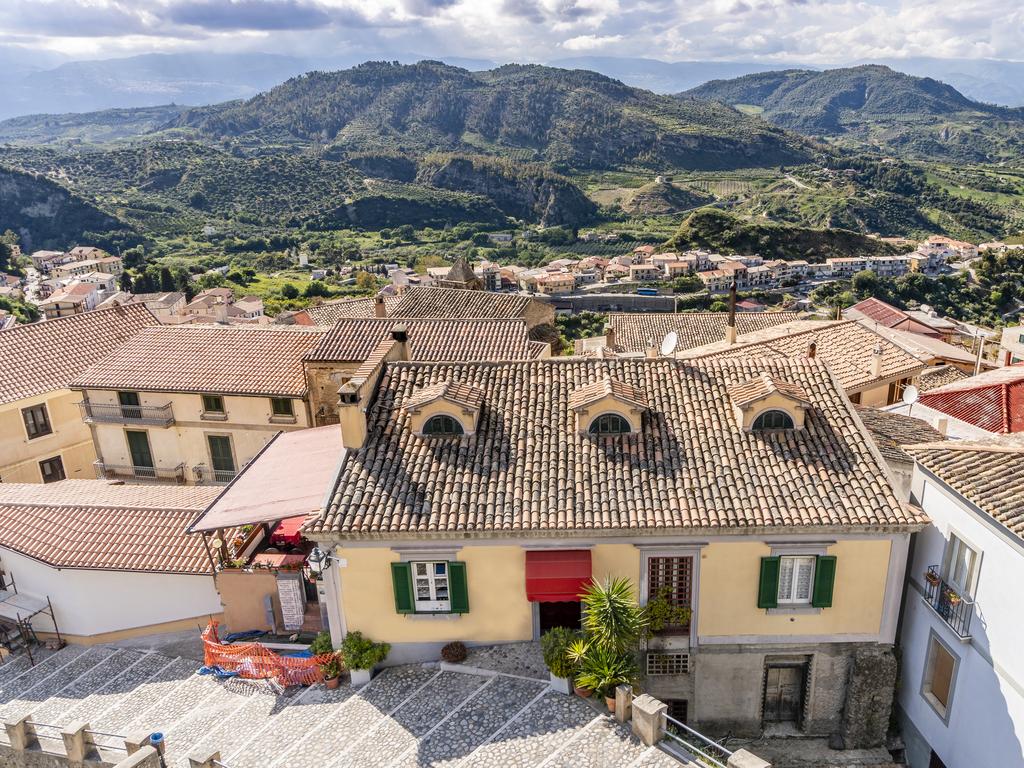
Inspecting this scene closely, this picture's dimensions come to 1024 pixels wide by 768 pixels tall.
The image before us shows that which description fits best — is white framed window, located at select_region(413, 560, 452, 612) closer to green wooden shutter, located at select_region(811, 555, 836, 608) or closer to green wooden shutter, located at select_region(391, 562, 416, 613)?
green wooden shutter, located at select_region(391, 562, 416, 613)

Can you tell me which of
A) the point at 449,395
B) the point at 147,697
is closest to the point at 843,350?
the point at 449,395

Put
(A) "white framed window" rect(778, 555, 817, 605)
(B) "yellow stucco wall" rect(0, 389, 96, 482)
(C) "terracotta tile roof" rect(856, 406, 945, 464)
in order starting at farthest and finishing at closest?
(B) "yellow stucco wall" rect(0, 389, 96, 482) < (C) "terracotta tile roof" rect(856, 406, 945, 464) < (A) "white framed window" rect(778, 555, 817, 605)

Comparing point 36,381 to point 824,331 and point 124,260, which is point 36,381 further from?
point 124,260

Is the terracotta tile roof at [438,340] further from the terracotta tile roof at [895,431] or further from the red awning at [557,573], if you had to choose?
the red awning at [557,573]

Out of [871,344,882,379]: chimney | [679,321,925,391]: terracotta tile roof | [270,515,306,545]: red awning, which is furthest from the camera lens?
[679,321,925,391]: terracotta tile roof

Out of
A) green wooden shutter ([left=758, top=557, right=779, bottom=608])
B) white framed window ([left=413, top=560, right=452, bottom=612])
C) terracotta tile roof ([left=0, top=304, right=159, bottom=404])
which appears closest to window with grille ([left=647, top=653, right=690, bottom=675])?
green wooden shutter ([left=758, top=557, right=779, bottom=608])

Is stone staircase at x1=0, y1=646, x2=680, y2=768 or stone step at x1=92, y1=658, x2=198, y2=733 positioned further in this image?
stone step at x1=92, y1=658, x2=198, y2=733
